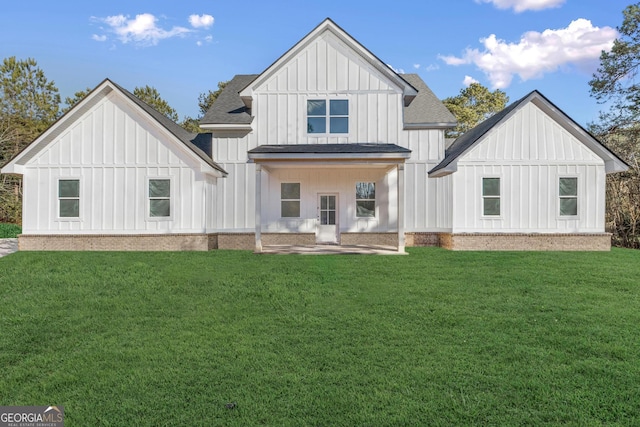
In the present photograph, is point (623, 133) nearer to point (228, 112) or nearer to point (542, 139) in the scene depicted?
point (542, 139)

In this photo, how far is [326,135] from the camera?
16.0 m

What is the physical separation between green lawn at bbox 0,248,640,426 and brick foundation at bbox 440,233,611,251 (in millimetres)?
4818

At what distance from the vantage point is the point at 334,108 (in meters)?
16.1

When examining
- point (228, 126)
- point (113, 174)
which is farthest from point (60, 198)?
point (228, 126)

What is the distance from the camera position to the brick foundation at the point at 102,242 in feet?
47.3

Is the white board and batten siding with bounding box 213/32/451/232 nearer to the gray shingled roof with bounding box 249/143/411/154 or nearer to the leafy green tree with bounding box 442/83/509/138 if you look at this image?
the gray shingled roof with bounding box 249/143/411/154

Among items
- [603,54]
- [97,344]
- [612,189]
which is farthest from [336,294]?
[603,54]

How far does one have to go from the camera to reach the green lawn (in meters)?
3.61

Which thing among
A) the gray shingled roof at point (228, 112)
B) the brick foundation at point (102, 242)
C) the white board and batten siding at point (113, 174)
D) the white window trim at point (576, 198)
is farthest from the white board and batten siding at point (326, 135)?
the white window trim at point (576, 198)

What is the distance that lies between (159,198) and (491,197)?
507 inches

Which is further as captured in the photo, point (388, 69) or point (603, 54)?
point (603, 54)

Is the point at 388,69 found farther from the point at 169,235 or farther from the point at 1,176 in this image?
the point at 1,176

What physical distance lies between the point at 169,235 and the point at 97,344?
9.65 m

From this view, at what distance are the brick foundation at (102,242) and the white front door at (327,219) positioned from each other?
591 cm
